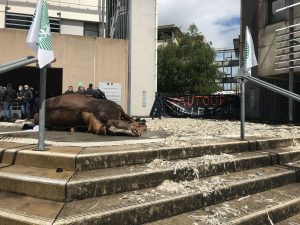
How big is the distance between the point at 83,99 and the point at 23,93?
42.2 feet

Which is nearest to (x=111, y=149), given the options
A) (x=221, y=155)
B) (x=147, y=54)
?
(x=221, y=155)

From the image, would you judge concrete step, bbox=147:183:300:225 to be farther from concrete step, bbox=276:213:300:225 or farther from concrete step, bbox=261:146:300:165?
concrete step, bbox=261:146:300:165

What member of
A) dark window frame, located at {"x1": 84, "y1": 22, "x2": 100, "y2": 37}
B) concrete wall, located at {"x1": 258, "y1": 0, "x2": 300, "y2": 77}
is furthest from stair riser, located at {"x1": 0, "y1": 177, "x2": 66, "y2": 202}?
dark window frame, located at {"x1": 84, "y1": 22, "x2": 100, "y2": 37}

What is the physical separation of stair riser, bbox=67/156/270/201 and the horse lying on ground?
6.50 feet

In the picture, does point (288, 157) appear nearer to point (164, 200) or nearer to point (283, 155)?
point (283, 155)

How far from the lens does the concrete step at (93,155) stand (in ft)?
16.2

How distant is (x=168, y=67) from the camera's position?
1699 inches

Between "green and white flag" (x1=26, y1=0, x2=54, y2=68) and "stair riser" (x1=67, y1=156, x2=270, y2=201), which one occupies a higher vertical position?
"green and white flag" (x1=26, y1=0, x2=54, y2=68)

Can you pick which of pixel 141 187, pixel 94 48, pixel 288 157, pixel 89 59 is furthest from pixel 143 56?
pixel 141 187

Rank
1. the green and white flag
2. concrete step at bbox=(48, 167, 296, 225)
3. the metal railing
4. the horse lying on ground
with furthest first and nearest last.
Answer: the horse lying on ground
the metal railing
the green and white flag
concrete step at bbox=(48, 167, 296, 225)

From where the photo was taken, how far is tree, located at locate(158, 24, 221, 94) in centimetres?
4294

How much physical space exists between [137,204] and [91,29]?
2749 cm

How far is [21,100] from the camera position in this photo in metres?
20.0

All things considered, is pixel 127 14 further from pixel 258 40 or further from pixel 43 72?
pixel 43 72
